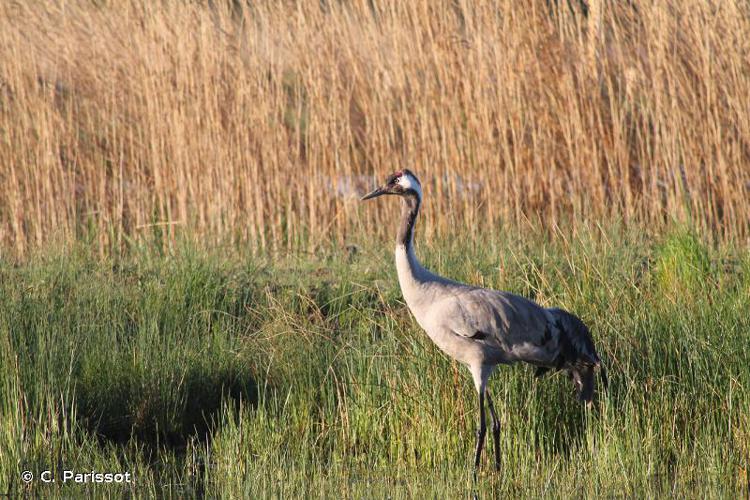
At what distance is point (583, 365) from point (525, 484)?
0.64 m

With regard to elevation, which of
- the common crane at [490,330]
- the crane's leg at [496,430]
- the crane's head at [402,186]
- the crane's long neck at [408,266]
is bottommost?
the crane's leg at [496,430]

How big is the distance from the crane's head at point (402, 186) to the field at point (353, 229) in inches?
30.6

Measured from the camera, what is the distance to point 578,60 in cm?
859

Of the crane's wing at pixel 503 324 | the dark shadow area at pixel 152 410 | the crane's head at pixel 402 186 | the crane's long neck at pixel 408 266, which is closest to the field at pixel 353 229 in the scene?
the dark shadow area at pixel 152 410

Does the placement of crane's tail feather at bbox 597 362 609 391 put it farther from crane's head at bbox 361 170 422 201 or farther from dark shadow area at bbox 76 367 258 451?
dark shadow area at bbox 76 367 258 451

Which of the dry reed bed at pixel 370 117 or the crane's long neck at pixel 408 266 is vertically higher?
the dry reed bed at pixel 370 117

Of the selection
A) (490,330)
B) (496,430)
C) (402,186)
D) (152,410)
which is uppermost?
(402,186)

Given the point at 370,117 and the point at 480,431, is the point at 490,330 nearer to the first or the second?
the point at 480,431

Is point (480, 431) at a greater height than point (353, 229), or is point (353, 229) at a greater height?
point (353, 229)

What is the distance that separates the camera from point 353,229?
28.8 ft

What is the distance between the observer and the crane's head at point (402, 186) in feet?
17.5

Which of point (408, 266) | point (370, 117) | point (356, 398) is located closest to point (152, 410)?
point (356, 398)

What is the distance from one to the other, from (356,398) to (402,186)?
105 centimetres

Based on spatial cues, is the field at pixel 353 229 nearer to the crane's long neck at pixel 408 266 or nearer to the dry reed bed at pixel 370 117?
the dry reed bed at pixel 370 117
